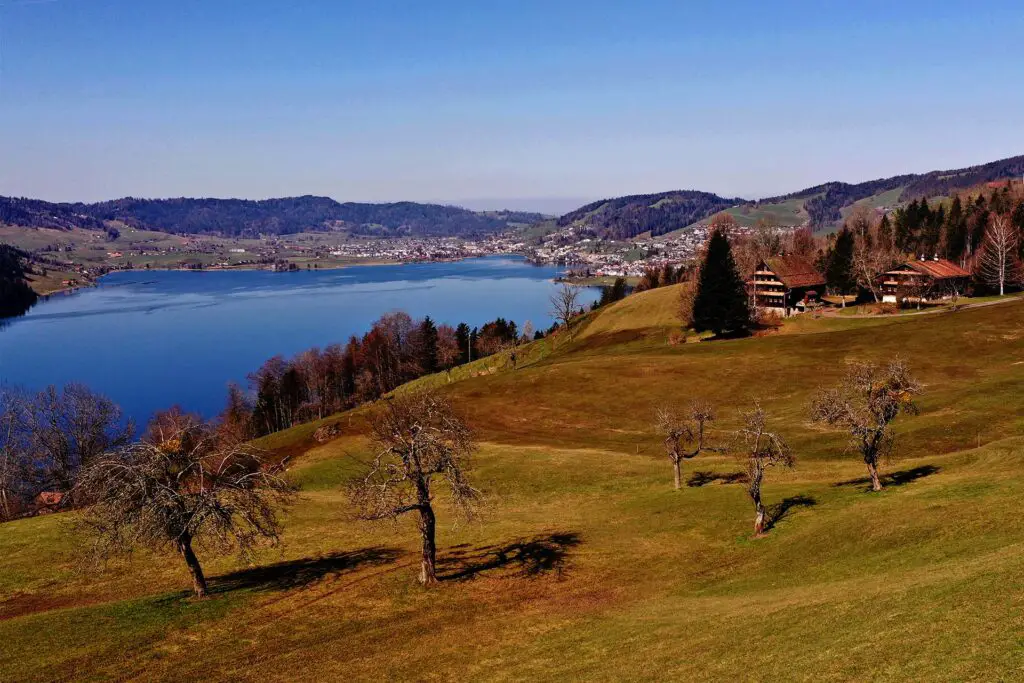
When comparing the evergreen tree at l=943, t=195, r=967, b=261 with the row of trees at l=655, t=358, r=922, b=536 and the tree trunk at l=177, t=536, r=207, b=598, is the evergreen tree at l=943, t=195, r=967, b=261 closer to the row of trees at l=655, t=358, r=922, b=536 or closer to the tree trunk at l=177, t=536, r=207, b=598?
the row of trees at l=655, t=358, r=922, b=536

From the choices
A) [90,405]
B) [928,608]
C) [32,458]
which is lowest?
[32,458]

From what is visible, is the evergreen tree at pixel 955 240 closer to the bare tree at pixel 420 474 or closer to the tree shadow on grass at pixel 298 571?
the bare tree at pixel 420 474

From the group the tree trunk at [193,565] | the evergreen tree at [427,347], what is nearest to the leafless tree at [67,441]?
the tree trunk at [193,565]

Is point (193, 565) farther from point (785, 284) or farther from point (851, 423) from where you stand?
point (785, 284)

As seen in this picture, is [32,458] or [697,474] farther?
[32,458]

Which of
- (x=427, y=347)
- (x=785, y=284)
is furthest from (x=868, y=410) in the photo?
(x=427, y=347)

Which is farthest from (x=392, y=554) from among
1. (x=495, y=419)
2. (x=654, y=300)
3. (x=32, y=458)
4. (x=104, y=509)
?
(x=654, y=300)

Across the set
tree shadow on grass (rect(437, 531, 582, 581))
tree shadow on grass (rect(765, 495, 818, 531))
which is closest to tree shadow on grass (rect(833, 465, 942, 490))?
tree shadow on grass (rect(765, 495, 818, 531))

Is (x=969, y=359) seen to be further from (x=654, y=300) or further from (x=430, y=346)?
(x=430, y=346)
